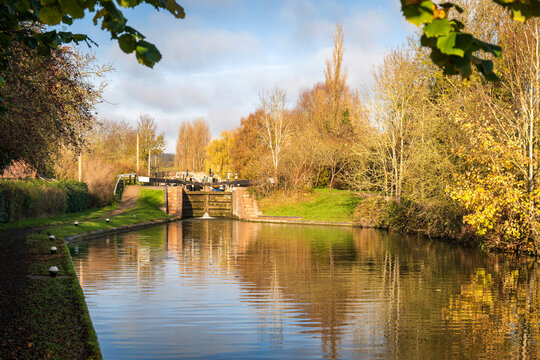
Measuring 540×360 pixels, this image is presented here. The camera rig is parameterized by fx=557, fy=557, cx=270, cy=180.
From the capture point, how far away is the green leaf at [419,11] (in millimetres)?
2949

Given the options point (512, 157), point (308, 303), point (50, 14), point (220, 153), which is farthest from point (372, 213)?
point (220, 153)

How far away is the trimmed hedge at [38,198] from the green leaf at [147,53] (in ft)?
72.1

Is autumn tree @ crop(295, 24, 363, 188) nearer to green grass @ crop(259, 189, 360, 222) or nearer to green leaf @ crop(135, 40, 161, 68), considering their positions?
green grass @ crop(259, 189, 360, 222)

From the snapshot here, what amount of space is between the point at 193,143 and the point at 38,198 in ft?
191

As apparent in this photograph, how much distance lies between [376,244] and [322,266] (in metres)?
7.81

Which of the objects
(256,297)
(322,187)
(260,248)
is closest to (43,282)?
(256,297)

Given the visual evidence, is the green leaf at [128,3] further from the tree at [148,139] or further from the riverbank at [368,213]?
the tree at [148,139]

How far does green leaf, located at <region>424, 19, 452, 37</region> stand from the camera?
2.98m

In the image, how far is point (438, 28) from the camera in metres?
2.99

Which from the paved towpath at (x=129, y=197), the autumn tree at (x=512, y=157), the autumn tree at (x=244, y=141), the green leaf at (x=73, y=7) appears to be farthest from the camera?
the autumn tree at (x=244, y=141)

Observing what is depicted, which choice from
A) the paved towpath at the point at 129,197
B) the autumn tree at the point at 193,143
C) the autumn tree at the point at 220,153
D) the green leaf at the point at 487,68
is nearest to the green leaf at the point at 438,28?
the green leaf at the point at 487,68

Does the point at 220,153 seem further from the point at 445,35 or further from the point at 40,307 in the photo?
the point at 445,35

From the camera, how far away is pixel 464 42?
9.84 ft

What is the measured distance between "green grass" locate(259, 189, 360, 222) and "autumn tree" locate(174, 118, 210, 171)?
42977 mm
